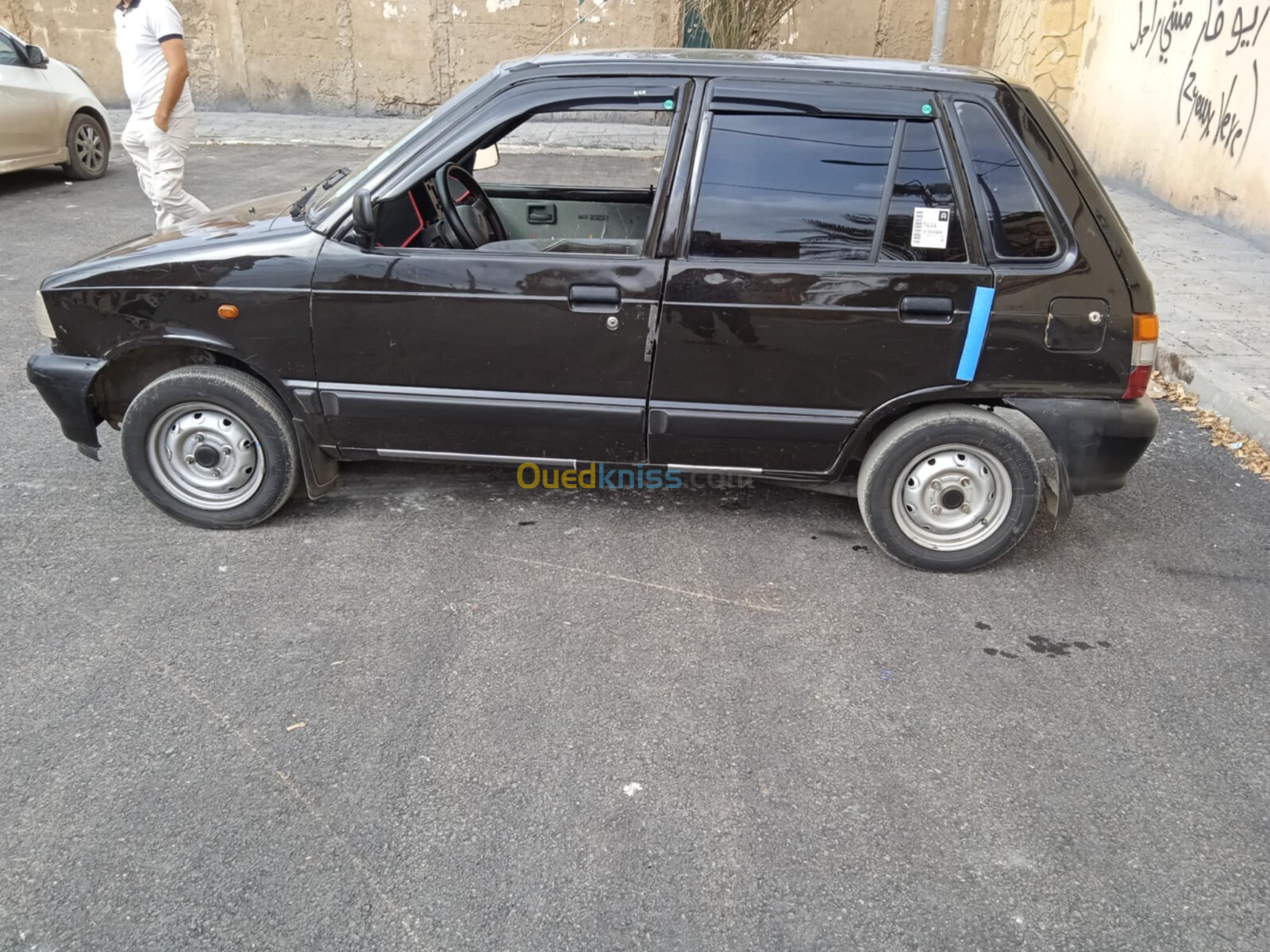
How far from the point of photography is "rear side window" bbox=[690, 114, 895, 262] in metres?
3.49

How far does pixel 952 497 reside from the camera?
382 cm

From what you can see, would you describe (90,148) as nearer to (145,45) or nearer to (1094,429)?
(145,45)

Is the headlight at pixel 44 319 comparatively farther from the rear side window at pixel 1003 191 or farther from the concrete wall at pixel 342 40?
the concrete wall at pixel 342 40

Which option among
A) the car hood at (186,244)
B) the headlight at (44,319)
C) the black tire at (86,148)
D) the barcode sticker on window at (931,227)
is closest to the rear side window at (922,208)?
the barcode sticker on window at (931,227)

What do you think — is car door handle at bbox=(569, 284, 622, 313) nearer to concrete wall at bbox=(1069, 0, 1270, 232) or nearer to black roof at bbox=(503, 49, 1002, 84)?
black roof at bbox=(503, 49, 1002, 84)

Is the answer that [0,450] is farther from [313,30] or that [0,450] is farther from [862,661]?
[313,30]

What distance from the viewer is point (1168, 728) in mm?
3029

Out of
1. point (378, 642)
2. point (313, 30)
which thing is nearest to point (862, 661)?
point (378, 642)

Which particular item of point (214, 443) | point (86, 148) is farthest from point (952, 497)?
point (86, 148)

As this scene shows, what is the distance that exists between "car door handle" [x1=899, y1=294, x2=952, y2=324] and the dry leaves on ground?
2447mm

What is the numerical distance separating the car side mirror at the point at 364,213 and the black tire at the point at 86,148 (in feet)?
28.4

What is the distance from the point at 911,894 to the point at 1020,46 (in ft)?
48.2

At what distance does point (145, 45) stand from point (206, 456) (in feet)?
13.8

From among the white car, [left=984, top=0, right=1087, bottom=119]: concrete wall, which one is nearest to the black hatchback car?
the white car
